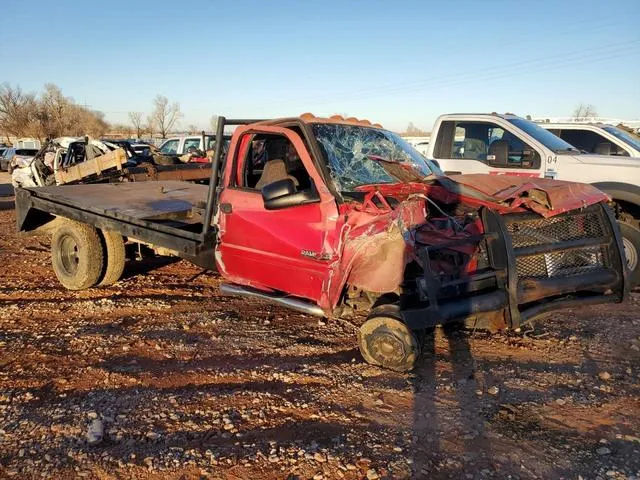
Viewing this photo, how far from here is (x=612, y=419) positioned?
3.24 meters

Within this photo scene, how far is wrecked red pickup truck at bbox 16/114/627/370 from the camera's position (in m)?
3.75

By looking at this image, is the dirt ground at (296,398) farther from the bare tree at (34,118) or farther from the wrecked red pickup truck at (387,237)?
the bare tree at (34,118)

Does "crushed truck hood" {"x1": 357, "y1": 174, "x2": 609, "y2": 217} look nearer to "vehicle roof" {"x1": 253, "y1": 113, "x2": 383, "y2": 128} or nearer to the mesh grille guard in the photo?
the mesh grille guard

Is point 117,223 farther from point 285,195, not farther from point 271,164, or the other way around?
point 285,195

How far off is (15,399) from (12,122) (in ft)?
178

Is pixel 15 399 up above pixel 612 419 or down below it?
below

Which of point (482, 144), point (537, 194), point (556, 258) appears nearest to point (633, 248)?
point (556, 258)

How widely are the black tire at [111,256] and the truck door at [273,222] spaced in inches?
80.0

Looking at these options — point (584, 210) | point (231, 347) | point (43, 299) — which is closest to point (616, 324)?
point (584, 210)

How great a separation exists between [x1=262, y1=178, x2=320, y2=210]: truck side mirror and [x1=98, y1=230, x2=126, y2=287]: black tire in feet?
10.0

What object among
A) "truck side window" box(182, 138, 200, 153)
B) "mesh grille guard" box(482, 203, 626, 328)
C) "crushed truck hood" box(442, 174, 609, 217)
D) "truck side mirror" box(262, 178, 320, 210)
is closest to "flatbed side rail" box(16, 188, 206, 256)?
"truck side mirror" box(262, 178, 320, 210)

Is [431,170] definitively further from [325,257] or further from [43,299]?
[43,299]

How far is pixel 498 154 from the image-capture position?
260 inches

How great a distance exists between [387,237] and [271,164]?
1621mm
